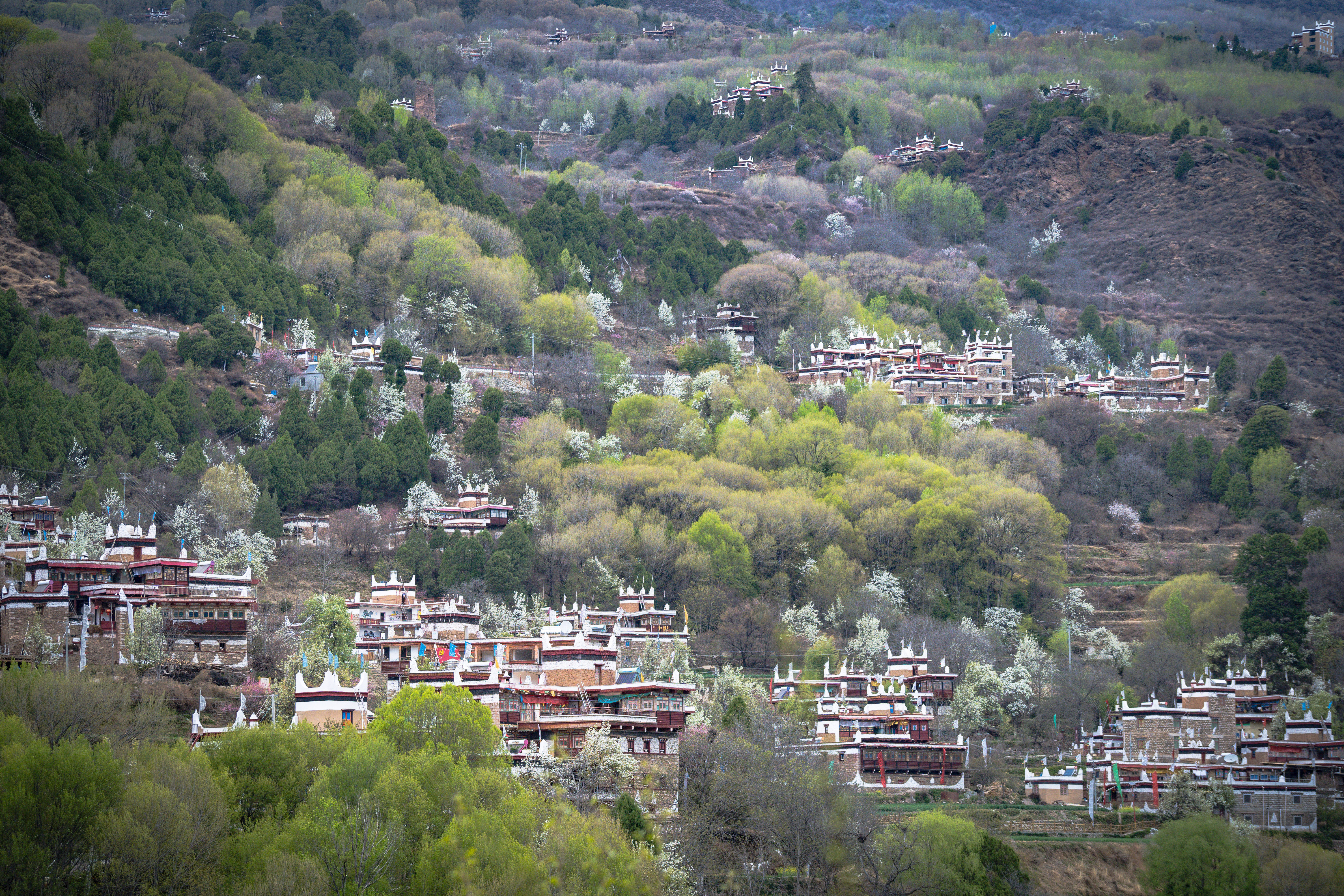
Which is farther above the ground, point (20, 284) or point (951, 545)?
point (20, 284)

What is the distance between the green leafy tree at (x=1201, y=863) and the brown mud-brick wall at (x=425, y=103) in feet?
330

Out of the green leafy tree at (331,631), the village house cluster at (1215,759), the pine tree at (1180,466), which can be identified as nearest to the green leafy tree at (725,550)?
the village house cluster at (1215,759)

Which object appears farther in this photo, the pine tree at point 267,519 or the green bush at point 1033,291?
the green bush at point 1033,291

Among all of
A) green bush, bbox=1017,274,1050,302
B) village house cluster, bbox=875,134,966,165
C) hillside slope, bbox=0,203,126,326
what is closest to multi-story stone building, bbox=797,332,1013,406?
green bush, bbox=1017,274,1050,302

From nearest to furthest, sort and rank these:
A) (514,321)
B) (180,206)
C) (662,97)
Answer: (180,206), (514,321), (662,97)

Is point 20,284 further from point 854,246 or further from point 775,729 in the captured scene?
point 854,246

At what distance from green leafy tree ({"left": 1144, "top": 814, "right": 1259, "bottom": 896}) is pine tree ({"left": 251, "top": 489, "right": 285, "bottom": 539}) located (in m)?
34.9

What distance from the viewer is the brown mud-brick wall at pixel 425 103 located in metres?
140

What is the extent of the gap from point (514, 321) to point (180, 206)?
61.3 feet

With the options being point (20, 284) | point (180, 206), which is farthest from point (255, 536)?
point (180, 206)

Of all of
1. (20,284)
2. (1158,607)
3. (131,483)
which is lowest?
(1158,607)

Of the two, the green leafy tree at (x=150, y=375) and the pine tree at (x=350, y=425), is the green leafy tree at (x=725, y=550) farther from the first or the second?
the green leafy tree at (x=150, y=375)

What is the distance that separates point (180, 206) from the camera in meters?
86.3

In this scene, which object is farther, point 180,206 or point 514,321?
point 514,321
